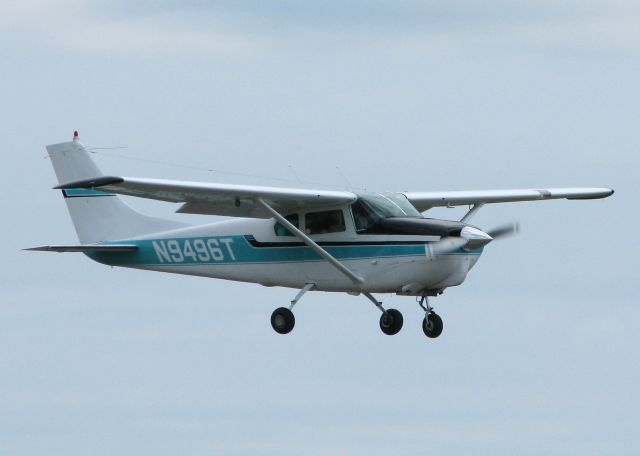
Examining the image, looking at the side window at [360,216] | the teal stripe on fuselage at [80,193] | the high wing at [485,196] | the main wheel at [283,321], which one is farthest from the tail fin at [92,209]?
the high wing at [485,196]

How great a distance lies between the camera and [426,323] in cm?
2917

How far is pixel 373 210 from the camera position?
28.6 metres

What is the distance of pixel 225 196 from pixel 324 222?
1945mm

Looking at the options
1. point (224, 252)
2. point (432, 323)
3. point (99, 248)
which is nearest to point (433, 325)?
point (432, 323)

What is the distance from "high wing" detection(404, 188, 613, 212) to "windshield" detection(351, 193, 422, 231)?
2.38 m

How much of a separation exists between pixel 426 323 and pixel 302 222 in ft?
9.56

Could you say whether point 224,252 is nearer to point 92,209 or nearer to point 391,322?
point 391,322

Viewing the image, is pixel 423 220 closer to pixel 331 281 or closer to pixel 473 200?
pixel 331 281

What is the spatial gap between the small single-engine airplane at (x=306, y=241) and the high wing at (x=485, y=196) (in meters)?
0.04

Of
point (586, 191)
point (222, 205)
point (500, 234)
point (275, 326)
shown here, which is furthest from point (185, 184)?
point (586, 191)

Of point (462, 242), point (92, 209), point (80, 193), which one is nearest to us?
point (462, 242)

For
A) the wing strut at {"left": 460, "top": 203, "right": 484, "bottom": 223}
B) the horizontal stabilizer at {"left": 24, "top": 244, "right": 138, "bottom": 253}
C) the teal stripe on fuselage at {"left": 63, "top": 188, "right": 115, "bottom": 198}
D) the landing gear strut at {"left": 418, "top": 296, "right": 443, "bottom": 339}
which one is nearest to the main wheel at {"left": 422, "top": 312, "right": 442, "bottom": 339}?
the landing gear strut at {"left": 418, "top": 296, "right": 443, "bottom": 339}

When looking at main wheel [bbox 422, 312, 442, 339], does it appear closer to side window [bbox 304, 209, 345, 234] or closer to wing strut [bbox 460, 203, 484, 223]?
side window [bbox 304, 209, 345, 234]

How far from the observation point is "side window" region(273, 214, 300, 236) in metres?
29.5
